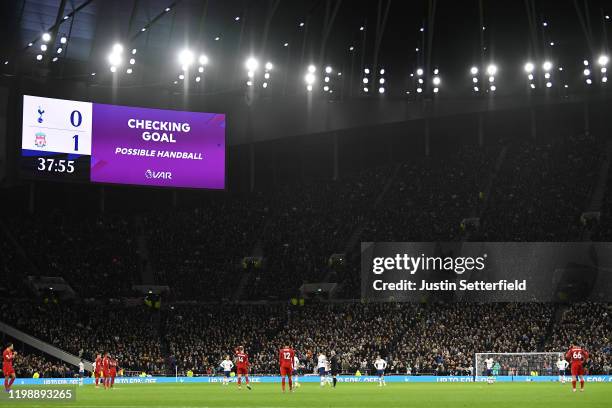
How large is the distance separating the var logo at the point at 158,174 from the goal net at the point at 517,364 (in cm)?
2210

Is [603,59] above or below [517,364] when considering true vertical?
above

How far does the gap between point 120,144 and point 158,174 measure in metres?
2.59

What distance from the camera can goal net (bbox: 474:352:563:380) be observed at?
54.6 meters

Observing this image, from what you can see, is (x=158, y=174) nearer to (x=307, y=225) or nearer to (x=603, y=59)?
(x=603, y=59)

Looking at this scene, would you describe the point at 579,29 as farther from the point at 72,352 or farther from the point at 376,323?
the point at 72,352

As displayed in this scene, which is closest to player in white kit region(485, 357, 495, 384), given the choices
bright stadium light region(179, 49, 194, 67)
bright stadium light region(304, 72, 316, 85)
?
bright stadium light region(304, 72, 316, 85)

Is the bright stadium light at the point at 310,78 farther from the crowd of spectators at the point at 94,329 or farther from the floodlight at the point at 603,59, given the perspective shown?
the crowd of spectators at the point at 94,329

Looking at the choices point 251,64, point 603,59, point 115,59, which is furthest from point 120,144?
point 603,59

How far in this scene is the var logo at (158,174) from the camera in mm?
47812

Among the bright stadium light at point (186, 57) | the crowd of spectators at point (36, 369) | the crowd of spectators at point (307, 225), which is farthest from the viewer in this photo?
the crowd of spectators at point (307, 225)

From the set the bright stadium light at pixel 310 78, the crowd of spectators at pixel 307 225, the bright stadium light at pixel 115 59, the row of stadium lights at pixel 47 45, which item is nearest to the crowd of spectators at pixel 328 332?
the crowd of spectators at pixel 307 225

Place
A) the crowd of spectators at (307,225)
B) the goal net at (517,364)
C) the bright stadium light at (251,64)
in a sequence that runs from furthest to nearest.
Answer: the crowd of spectators at (307,225)
the goal net at (517,364)
the bright stadium light at (251,64)

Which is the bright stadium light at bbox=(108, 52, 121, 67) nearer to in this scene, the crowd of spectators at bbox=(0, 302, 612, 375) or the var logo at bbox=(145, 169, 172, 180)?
the var logo at bbox=(145, 169, 172, 180)

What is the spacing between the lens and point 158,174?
4806 cm
